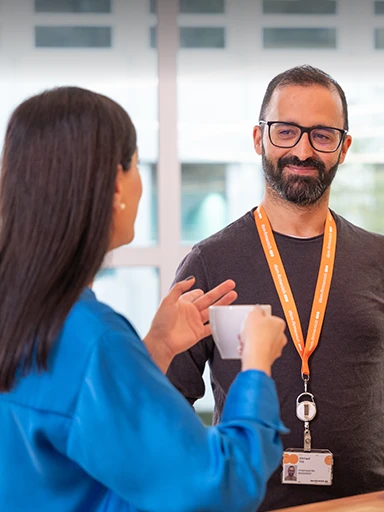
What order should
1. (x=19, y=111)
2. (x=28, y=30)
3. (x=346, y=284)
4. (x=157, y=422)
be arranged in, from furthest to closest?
(x=28, y=30)
(x=346, y=284)
(x=19, y=111)
(x=157, y=422)

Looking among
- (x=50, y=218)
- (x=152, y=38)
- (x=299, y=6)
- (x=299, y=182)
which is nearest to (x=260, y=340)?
(x=50, y=218)

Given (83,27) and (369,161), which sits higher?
(83,27)

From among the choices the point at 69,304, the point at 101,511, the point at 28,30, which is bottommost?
the point at 101,511

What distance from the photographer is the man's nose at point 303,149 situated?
2129 mm

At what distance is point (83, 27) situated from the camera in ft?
13.8

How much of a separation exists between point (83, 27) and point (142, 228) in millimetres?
1090

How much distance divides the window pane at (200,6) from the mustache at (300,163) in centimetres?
230

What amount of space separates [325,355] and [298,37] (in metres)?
2.65

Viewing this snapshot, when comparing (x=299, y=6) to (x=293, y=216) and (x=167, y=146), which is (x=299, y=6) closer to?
(x=167, y=146)

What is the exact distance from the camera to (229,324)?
1365 mm

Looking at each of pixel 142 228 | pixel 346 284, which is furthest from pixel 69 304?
pixel 142 228

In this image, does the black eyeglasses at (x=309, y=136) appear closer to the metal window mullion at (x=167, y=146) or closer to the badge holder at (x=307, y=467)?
the badge holder at (x=307, y=467)

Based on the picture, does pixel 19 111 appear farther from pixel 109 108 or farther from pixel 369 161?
pixel 369 161

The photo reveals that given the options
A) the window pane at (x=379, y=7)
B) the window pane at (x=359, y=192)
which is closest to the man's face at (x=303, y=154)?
the window pane at (x=359, y=192)
